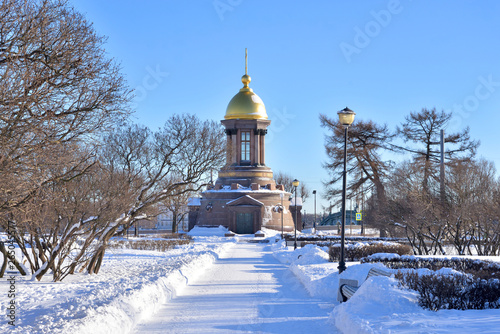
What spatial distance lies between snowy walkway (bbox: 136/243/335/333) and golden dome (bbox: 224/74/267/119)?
45.9 meters

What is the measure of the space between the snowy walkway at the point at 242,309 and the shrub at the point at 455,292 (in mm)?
1701

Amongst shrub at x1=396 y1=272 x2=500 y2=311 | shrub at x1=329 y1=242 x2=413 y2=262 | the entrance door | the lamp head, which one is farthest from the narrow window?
shrub at x1=396 y1=272 x2=500 y2=311

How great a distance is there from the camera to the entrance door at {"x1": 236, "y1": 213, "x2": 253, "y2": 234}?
2271 inches

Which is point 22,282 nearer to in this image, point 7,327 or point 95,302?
point 95,302

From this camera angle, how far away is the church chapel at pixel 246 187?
57781 mm

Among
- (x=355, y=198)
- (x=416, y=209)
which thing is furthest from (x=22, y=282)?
(x=355, y=198)

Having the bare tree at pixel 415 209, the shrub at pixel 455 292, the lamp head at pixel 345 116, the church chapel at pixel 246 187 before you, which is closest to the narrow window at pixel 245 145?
the church chapel at pixel 246 187

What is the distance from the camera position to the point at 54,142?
32.8ft

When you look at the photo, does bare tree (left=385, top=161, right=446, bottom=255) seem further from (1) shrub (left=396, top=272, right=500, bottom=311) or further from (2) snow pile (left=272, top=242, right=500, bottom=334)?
(1) shrub (left=396, top=272, right=500, bottom=311)

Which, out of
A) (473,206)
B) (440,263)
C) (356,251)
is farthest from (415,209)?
(440,263)

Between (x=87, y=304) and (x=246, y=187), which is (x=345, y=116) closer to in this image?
(x=87, y=304)

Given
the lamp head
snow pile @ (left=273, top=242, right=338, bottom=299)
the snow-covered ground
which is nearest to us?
the snow-covered ground

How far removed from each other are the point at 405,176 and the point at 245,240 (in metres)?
24.2

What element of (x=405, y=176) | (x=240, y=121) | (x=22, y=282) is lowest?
(x=22, y=282)
